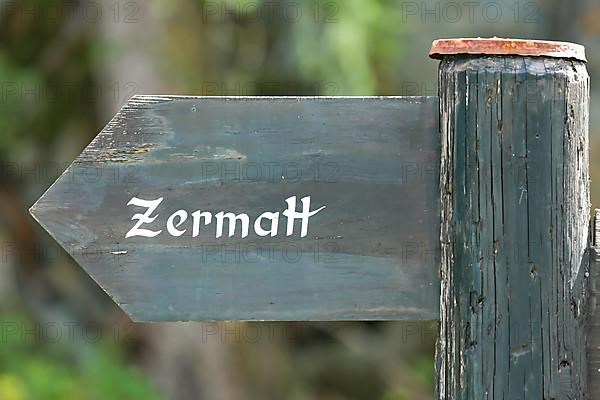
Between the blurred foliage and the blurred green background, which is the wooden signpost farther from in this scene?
the blurred foliage

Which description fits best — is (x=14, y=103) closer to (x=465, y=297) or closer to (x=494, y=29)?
(x=494, y=29)

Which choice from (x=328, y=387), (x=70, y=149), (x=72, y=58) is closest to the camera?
(x=72, y=58)

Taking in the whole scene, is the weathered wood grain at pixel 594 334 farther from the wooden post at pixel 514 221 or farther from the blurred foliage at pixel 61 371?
the blurred foliage at pixel 61 371

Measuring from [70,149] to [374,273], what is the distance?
3855 mm

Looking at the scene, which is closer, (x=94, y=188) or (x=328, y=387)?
(x=94, y=188)

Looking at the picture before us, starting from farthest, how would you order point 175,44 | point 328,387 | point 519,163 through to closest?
point 328,387 → point 175,44 → point 519,163

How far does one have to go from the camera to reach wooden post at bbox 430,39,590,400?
4.40 ft

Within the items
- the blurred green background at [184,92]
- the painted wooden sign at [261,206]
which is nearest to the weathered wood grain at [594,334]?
the painted wooden sign at [261,206]

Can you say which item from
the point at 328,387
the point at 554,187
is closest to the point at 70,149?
the point at 328,387

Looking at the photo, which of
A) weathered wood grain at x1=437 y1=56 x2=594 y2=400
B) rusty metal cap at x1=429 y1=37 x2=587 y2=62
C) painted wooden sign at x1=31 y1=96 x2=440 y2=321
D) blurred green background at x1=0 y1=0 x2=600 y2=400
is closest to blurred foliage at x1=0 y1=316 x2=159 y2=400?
blurred green background at x1=0 y1=0 x2=600 y2=400

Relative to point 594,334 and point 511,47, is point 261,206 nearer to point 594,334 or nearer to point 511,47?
point 511,47

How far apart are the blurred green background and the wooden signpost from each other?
2.03 m

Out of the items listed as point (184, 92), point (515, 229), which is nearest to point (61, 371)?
point (184, 92)

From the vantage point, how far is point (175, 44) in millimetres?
4078
